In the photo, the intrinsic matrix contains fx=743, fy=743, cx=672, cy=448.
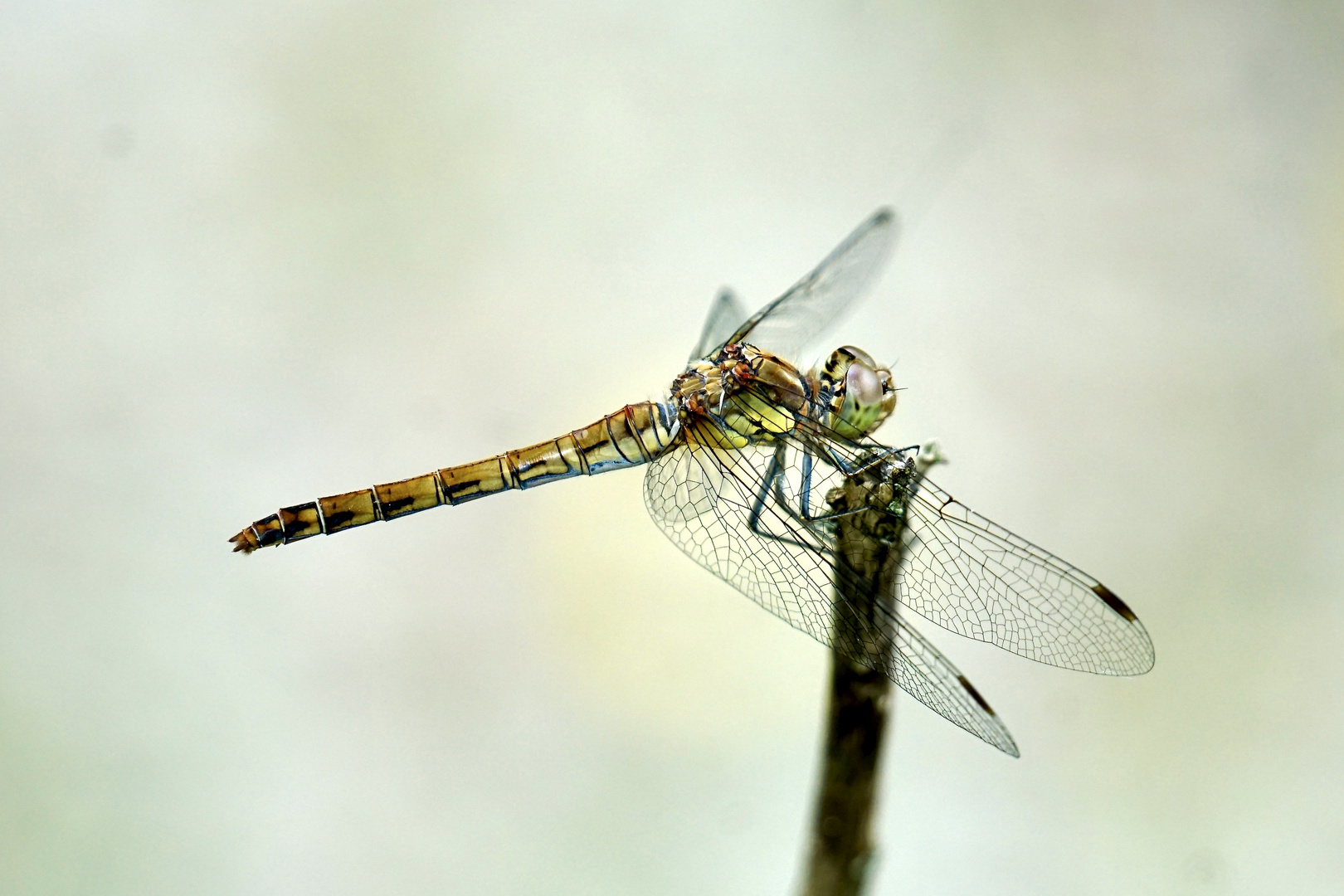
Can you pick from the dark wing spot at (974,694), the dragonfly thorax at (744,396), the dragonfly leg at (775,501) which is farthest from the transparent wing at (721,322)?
the dark wing spot at (974,694)

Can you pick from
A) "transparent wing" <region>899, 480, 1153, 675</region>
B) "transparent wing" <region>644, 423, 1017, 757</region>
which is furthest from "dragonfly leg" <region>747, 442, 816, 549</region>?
"transparent wing" <region>899, 480, 1153, 675</region>

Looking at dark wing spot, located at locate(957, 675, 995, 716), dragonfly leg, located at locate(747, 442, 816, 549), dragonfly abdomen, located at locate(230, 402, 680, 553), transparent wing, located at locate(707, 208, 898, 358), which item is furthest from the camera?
transparent wing, located at locate(707, 208, 898, 358)

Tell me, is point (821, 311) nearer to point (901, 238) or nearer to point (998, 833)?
point (901, 238)

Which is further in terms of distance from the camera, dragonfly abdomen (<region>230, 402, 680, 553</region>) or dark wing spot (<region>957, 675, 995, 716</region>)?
dragonfly abdomen (<region>230, 402, 680, 553</region>)

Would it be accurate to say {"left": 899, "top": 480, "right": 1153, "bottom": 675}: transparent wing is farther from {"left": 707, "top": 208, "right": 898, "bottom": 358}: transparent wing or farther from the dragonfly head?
{"left": 707, "top": 208, "right": 898, "bottom": 358}: transparent wing

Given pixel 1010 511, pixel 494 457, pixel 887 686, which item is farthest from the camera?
pixel 1010 511

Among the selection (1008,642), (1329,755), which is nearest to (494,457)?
(1008,642)
